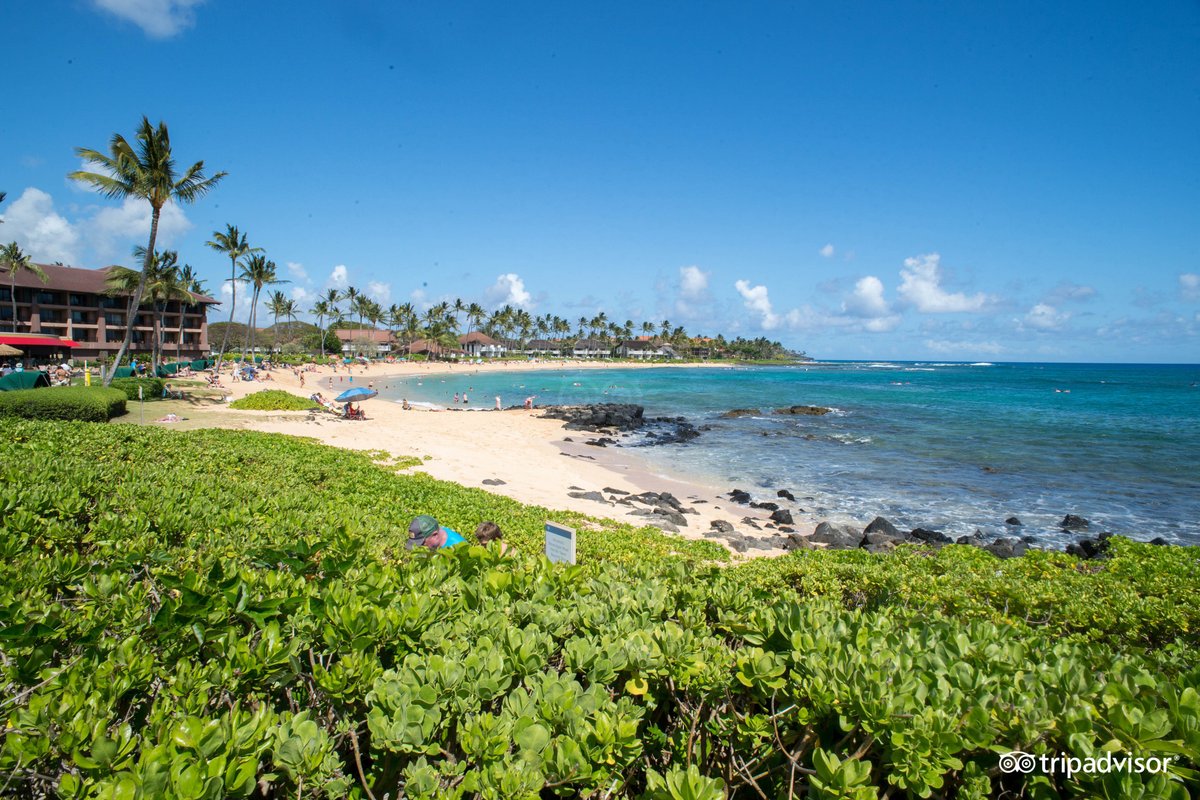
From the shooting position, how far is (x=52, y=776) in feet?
5.88

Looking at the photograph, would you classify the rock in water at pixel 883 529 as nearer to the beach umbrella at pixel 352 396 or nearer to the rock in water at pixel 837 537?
the rock in water at pixel 837 537

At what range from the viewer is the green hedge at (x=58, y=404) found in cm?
1697

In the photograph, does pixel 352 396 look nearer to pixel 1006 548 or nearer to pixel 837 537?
pixel 837 537

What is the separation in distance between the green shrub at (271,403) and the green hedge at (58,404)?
8.71m

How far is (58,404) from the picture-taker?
57.7ft

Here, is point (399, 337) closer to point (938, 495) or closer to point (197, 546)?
point (938, 495)

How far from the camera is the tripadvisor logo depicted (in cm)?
179

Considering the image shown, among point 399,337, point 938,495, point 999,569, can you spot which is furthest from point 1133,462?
point 399,337

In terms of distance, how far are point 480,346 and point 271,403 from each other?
111654mm

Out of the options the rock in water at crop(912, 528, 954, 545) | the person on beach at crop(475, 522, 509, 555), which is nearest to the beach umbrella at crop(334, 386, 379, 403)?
the person on beach at crop(475, 522, 509, 555)

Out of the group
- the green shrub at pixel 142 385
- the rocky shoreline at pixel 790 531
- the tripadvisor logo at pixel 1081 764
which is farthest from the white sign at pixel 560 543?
the green shrub at pixel 142 385

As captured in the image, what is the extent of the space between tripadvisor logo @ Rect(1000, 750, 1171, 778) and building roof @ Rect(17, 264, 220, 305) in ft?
228

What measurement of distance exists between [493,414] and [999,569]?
33.3 m

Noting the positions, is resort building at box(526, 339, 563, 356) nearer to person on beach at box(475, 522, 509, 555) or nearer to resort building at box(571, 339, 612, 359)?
resort building at box(571, 339, 612, 359)
